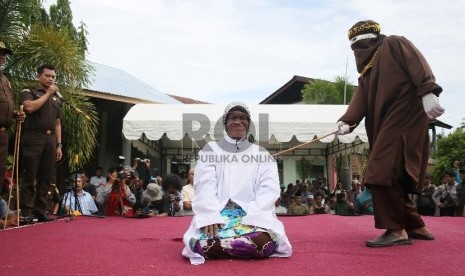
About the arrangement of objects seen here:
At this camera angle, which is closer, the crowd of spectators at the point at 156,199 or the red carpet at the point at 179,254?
the red carpet at the point at 179,254

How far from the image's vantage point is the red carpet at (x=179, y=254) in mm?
2438

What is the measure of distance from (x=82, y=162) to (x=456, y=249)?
808 centimetres

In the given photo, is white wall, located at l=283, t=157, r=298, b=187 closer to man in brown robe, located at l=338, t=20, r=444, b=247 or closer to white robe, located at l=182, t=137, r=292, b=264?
man in brown robe, located at l=338, t=20, r=444, b=247

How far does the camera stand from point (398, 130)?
3279mm

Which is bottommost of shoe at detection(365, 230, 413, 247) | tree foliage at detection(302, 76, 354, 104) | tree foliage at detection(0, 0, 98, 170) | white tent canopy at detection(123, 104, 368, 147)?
shoe at detection(365, 230, 413, 247)

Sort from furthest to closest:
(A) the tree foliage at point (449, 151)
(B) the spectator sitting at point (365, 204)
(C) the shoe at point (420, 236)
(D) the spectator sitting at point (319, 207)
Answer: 1. (A) the tree foliage at point (449, 151)
2. (D) the spectator sitting at point (319, 207)
3. (B) the spectator sitting at point (365, 204)
4. (C) the shoe at point (420, 236)

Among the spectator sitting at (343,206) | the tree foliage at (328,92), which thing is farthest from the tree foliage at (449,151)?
the spectator sitting at (343,206)

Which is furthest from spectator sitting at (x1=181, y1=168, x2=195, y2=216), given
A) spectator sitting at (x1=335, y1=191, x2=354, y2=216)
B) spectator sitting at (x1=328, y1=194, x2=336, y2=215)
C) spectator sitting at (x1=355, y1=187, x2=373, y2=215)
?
spectator sitting at (x1=328, y1=194, x2=336, y2=215)

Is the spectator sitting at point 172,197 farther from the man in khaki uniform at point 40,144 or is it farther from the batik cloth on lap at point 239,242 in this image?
the batik cloth on lap at point 239,242

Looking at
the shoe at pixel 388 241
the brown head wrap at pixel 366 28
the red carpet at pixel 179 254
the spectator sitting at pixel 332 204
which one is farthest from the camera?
the spectator sitting at pixel 332 204

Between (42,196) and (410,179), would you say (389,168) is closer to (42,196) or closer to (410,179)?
(410,179)

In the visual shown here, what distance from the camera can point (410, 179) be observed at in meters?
3.28

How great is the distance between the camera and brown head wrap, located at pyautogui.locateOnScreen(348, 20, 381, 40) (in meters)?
3.62

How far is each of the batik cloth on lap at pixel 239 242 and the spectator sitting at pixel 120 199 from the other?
163 inches
